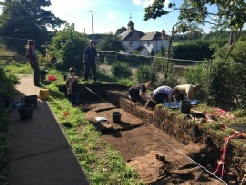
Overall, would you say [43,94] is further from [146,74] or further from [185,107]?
[146,74]

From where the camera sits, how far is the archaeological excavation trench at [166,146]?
446 cm

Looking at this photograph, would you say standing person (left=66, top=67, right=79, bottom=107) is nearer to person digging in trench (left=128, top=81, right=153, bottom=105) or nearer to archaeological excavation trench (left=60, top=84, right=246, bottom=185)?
archaeological excavation trench (left=60, top=84, right=246, bottom=185)

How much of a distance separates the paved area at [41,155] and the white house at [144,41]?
40718 mm

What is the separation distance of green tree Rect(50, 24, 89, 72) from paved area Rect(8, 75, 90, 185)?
26.0 feet

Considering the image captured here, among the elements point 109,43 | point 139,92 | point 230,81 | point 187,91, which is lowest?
point 139,92

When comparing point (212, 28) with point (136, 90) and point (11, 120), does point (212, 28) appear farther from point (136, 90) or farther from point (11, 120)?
point (11, 120)

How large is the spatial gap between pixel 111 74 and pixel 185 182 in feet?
33.7

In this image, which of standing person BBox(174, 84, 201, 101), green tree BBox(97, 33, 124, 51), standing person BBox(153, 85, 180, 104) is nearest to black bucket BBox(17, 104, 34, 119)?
standing person BBox(153, 85, 180, 104)

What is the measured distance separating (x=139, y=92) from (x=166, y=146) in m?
2.93

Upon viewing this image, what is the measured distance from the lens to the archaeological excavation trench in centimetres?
446

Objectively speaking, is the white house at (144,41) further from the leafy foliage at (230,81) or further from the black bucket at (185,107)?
the black bucket at (185,107)

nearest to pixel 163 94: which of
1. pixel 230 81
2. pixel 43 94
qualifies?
pixel 230 81

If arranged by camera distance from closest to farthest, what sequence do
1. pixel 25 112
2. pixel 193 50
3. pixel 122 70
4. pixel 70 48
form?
1. pixel 25 112
2. pixel 122 70
3. pixel 70 48
4. pixel 193 50

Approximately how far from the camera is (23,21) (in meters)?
26.3
